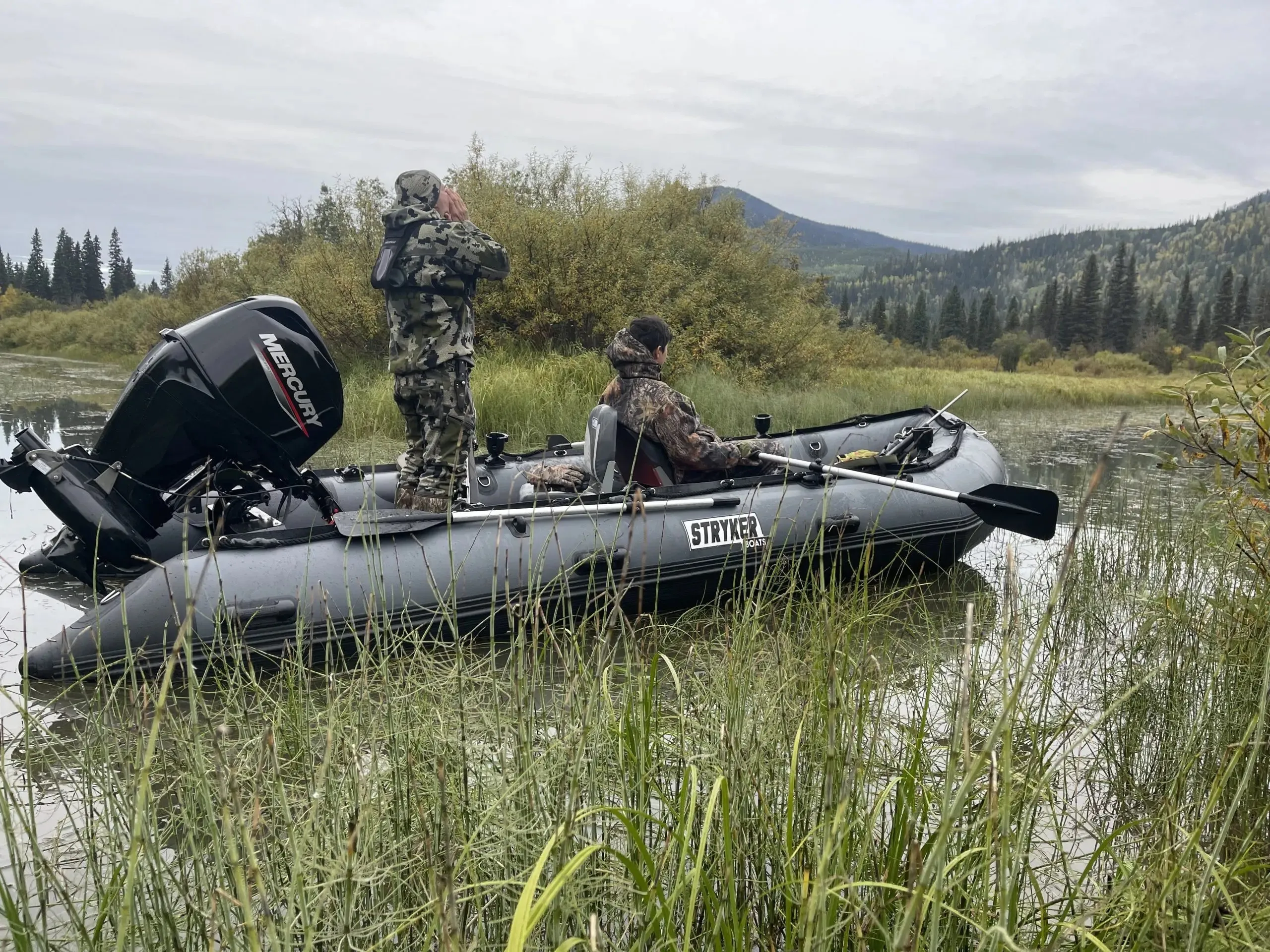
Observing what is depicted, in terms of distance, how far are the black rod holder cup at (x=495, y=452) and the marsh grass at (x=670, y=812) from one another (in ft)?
9.25

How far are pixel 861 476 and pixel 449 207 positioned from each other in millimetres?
2458

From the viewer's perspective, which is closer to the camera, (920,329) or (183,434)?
(183,434)

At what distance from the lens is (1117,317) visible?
58.8 metres

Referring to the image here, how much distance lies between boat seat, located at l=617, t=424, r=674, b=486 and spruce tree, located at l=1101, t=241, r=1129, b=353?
6254 centimetres

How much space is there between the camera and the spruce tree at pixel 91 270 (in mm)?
68562

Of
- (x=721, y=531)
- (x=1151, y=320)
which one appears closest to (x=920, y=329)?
(x=1151, y=320)

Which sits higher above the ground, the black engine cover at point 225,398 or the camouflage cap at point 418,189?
the camouflage cap at point 418,189

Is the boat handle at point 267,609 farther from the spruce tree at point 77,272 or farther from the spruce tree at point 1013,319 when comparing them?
the spruce tree at point 77,272

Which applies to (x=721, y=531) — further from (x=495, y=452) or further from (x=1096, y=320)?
(x=1096, y=320)

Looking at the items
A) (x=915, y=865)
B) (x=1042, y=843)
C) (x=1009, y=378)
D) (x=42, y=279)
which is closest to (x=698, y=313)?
(x=1042, y=843)

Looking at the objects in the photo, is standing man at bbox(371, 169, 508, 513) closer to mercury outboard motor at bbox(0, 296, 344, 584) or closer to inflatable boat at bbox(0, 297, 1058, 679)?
inflatable boat at bbox(0, 297, 1058, 679)

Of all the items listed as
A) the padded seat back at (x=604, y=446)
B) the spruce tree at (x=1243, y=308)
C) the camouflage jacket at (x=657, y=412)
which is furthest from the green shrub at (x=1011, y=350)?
the padded seat back at (x=604, y=446)

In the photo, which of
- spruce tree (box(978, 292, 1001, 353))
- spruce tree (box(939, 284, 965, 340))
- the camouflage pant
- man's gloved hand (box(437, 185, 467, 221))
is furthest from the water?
spruce tree (box(939, 284, 965, 340))

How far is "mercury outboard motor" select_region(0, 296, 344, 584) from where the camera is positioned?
3.57 m
